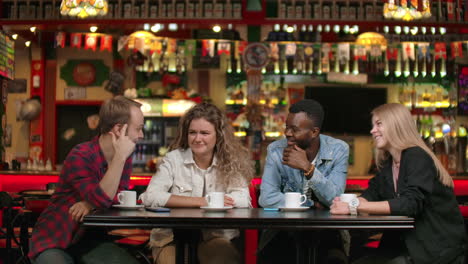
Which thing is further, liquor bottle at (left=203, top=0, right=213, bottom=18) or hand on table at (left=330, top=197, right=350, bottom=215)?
liquor bottle at (left=203, top=0, right=213, bottom=18)

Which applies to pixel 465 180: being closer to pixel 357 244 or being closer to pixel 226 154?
pixel 357 244

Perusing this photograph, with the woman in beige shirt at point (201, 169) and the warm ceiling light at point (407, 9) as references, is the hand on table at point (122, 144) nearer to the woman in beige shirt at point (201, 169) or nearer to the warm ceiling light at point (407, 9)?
the woman in beige shirt at point (201, 169)

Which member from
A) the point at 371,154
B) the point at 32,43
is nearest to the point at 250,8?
the point at 371,154

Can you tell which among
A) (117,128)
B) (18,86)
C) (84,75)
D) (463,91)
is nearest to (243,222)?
(117,128)

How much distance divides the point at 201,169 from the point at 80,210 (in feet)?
2.46

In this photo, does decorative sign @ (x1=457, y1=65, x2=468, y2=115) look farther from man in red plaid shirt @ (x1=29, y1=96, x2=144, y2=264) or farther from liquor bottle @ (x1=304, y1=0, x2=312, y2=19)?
man in red plaid shirt @ (x1=29, y1=96, x2=144, y2=264)

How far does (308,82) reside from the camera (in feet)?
37.5

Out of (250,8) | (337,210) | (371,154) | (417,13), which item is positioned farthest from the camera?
(371,154)

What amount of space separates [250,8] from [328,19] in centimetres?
164

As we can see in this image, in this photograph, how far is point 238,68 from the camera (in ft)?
36.4

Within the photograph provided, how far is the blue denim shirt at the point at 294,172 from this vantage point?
12.5 feet

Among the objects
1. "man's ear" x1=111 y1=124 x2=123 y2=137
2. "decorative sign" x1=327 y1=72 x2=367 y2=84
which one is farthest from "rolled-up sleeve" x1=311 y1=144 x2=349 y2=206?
"decorative sign" x1=327 y1=72 x2=367 y2=84

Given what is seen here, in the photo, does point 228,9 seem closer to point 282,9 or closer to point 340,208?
point 282,9

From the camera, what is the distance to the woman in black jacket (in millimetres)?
A: 3250
